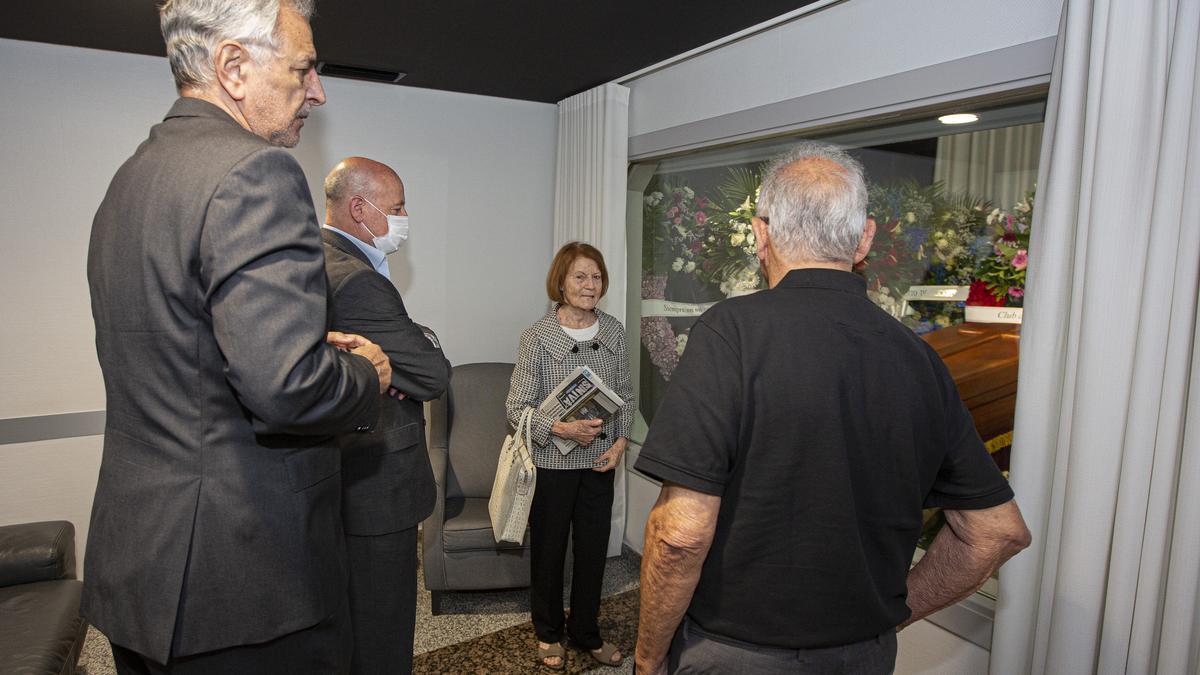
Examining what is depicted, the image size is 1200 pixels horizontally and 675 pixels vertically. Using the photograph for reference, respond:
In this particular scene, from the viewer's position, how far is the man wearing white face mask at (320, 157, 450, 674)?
1975 millimetres

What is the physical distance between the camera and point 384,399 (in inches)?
81.3

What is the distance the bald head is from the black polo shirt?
54.5 inches

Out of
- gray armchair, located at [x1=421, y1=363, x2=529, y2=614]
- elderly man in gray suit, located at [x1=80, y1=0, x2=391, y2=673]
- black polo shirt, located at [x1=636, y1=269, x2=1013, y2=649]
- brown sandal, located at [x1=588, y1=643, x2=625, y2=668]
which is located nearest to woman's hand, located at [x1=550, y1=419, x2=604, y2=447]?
gray armchair, located at [x1=421, y1=363, x2=529, y2=614]

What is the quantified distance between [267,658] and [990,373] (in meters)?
2.24

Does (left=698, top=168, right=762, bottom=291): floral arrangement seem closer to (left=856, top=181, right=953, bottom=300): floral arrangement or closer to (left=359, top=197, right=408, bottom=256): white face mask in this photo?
(left=856, top=181, right=953, bottom=300): floral arrangement

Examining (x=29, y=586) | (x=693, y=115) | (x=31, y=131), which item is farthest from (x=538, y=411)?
(x=31, y=131)

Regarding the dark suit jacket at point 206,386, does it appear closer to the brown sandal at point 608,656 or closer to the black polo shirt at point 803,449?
the black polo shirt at point 803,449

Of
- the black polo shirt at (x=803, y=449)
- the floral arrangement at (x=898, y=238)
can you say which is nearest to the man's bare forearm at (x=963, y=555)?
the black polo shirt at (x=803, y=449)

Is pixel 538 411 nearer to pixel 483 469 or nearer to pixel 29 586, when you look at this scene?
pixel 483 469

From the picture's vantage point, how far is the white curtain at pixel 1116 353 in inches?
66.0

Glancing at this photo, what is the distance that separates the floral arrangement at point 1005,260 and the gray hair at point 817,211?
1256mm

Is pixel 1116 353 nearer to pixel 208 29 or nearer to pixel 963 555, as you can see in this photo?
pixel 963 555

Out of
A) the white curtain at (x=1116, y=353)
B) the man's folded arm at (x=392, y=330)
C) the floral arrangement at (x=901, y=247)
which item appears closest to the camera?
the white curtain at (x=1116, y=353)

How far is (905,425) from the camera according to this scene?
1282 mm
